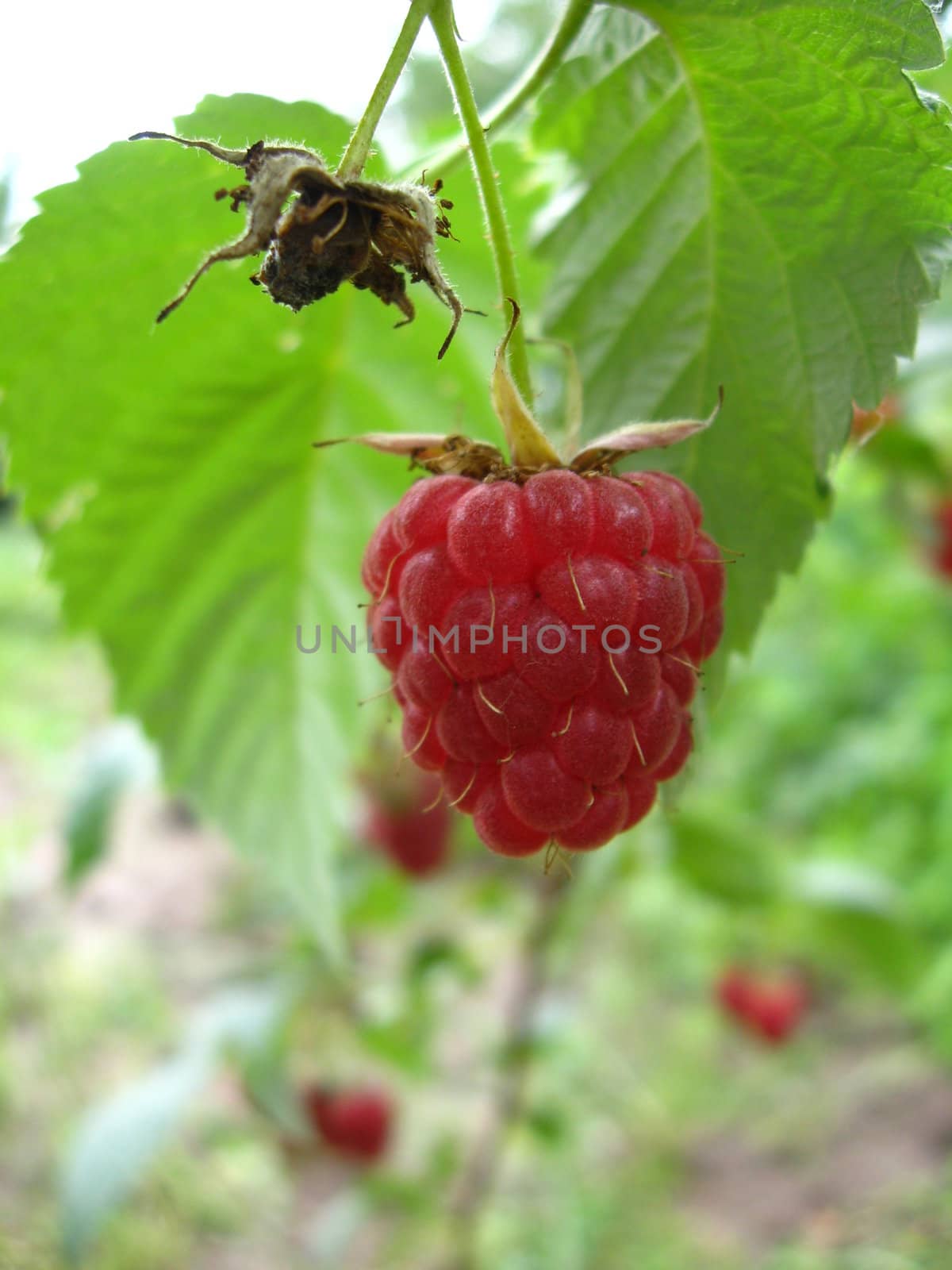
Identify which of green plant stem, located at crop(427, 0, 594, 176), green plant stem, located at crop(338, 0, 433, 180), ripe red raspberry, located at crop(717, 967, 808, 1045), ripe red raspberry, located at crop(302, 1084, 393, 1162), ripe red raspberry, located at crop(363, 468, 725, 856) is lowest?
ripe red raspberry, located at crop(717, 967, 808, 1045)

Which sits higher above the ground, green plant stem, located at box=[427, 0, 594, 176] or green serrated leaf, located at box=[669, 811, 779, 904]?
green plant stem, located at box=[427, 0, 594, 176]

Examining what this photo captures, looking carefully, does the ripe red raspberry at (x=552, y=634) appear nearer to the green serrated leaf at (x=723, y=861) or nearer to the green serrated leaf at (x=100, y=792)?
the green serrated leaf at (x=100, y=792)

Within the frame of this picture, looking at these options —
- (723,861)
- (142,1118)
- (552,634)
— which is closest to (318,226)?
(552,634)

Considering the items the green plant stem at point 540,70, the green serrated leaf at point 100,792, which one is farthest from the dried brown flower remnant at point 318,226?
the green serrated leaf at point 100,792

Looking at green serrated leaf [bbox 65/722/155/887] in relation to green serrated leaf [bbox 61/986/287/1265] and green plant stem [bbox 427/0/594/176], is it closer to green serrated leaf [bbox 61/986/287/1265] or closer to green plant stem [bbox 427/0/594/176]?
green serrated leaf [bbox 61/986/287/1265]

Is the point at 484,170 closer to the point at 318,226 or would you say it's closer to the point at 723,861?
the point at 318,226

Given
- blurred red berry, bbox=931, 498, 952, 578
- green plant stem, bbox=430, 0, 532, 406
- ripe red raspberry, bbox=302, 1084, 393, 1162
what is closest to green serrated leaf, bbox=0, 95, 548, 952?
green plant stem, bbox=430, 0, 532, 406

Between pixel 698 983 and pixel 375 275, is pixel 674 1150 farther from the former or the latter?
pixel 375 275
